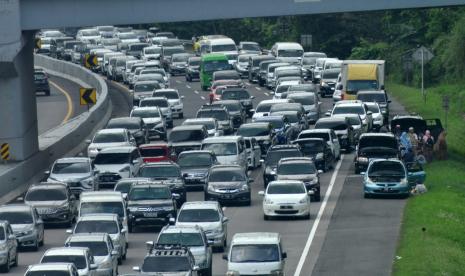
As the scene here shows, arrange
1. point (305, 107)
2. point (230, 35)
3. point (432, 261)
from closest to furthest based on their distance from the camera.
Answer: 1. point (432, 261)
2. point (305, 107)
3. point (230, 35)

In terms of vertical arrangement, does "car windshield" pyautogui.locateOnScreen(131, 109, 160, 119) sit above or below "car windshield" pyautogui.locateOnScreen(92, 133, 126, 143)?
below

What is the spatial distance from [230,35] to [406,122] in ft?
268

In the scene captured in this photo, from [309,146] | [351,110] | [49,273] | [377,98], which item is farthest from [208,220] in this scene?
[377,98]

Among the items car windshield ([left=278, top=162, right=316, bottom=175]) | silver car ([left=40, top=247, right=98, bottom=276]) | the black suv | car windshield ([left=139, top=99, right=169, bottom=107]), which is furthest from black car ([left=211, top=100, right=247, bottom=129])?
the black suv

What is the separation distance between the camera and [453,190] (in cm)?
5906

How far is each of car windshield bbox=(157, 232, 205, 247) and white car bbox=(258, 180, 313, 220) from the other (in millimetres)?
10800

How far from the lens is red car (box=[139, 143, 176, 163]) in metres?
64.6

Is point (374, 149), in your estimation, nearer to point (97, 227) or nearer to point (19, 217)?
point (19, 217)

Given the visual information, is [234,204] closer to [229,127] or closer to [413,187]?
[413,187]

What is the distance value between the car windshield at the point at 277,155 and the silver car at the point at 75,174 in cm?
693

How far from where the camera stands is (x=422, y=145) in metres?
67.2

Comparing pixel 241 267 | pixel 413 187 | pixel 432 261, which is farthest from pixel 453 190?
pixel 241 267

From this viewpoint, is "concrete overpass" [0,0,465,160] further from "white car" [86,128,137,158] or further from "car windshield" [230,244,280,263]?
"car windshield" [230,244,280,263]

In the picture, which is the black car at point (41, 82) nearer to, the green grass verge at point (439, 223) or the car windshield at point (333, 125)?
the green grass verge at point (439, 223)
